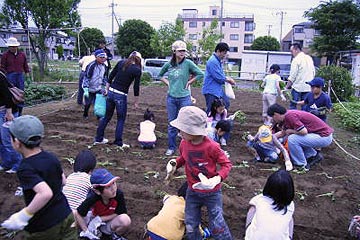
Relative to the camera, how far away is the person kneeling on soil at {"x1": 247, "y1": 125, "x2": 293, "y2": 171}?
5293 millimetres

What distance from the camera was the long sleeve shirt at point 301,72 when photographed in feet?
22.3

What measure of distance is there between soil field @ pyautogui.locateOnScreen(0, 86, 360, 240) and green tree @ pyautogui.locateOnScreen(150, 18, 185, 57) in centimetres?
2297

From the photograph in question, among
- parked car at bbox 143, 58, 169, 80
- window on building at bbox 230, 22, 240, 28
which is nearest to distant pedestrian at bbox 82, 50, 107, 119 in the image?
parked car at bbox 143, 58, 169, 80

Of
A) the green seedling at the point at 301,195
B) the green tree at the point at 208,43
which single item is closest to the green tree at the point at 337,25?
the green tree at the point at 208,43

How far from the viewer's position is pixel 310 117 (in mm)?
5184

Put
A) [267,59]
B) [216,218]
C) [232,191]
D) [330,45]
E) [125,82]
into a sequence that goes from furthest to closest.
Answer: [267,59] < [330,45] < [125,82] < [232,191] < [216,218]

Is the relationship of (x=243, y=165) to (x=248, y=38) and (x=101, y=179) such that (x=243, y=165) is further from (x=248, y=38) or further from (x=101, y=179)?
(x=248, y=38)

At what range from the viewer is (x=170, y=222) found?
9.30 ft

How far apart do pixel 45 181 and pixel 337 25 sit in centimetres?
2467

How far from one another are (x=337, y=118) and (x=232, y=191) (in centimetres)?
685

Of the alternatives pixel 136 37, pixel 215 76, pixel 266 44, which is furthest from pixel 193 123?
pixel 266 44

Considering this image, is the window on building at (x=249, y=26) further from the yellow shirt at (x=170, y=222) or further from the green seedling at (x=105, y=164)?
the yellow shirt at (x=170, y=222)

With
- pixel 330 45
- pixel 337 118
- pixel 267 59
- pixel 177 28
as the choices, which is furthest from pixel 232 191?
pixel 267 59

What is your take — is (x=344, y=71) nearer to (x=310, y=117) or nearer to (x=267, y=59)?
(x=310, y=117)
